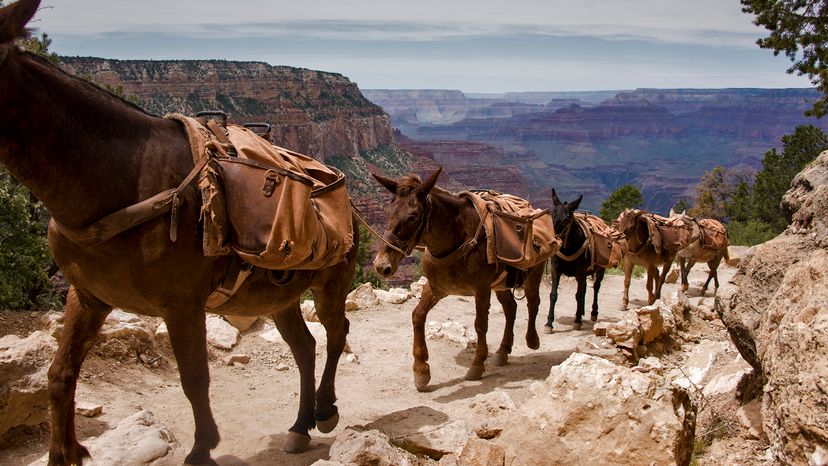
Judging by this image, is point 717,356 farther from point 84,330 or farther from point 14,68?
point 14,68

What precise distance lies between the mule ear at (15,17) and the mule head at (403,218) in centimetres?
417

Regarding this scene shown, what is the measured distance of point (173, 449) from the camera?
4.67 meters

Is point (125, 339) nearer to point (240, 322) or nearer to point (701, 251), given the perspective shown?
point (240, 322)

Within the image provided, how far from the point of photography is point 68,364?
13.5 ft

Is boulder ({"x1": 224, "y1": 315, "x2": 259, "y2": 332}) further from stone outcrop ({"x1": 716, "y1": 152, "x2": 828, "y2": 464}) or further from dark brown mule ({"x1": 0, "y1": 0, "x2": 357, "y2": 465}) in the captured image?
stone outcrop ({"x1": 716, "y1": 152, "x2": 828, "y2": 464})

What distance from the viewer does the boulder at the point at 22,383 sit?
4770 mm

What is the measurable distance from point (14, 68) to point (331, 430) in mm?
3797

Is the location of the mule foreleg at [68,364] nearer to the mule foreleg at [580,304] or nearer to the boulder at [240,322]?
the boulder at [240,322]

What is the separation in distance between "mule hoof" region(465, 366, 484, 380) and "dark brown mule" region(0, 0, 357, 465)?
4477mm

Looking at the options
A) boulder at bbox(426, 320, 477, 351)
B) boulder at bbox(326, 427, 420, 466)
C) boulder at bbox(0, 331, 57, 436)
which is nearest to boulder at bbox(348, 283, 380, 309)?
boulder at bbox(426, 320, 477, 351)

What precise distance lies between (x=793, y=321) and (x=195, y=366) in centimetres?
338

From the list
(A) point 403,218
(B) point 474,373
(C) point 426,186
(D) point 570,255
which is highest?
(C) point 426,186

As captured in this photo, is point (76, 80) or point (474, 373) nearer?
point (76, 80)

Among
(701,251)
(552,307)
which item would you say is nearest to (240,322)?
(552,307)
